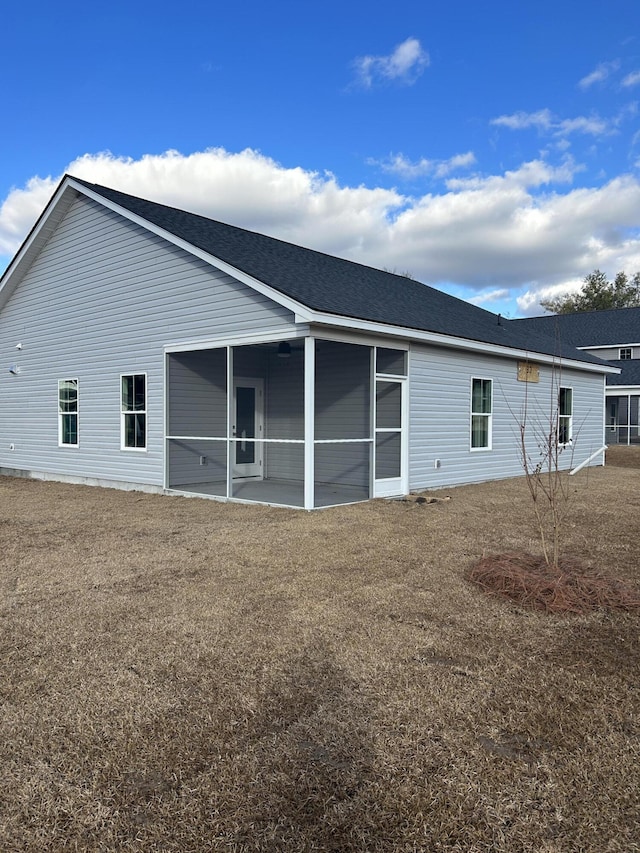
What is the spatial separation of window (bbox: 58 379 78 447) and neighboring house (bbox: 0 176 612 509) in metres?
0.05

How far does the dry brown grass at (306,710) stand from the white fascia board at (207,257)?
3836 millimetres

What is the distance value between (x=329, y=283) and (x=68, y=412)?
688 centimetres

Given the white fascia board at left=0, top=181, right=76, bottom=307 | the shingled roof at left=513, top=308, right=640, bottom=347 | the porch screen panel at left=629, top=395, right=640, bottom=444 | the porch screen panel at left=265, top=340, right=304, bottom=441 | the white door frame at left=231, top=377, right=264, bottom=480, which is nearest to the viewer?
the white fascia board at left=0, top=181, right=76, bottom=307

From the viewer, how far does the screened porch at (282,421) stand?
34.7 ft

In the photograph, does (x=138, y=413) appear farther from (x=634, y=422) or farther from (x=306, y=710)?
(x=634, y=422)

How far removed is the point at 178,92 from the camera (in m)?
13.9

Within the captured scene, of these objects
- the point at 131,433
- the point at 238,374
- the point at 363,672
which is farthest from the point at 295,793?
the point at 238,374

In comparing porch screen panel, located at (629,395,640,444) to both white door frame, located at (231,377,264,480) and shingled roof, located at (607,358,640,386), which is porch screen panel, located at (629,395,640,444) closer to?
shingled roof, located at (607,358,640,386)

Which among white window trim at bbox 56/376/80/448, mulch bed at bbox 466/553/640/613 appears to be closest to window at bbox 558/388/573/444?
mulch bed at bbox 466/553/640/613

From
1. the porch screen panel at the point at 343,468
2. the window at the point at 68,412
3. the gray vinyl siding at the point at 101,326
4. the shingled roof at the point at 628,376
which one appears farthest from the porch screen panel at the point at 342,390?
the shingled roof at the point at 628,376

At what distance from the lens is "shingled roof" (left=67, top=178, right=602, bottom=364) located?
9.46 meters

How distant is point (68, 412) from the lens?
13.6 meters

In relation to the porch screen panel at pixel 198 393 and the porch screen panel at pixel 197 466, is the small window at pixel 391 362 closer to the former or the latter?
the porch screen panel at pixel 198 393

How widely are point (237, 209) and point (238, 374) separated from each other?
635 inches
